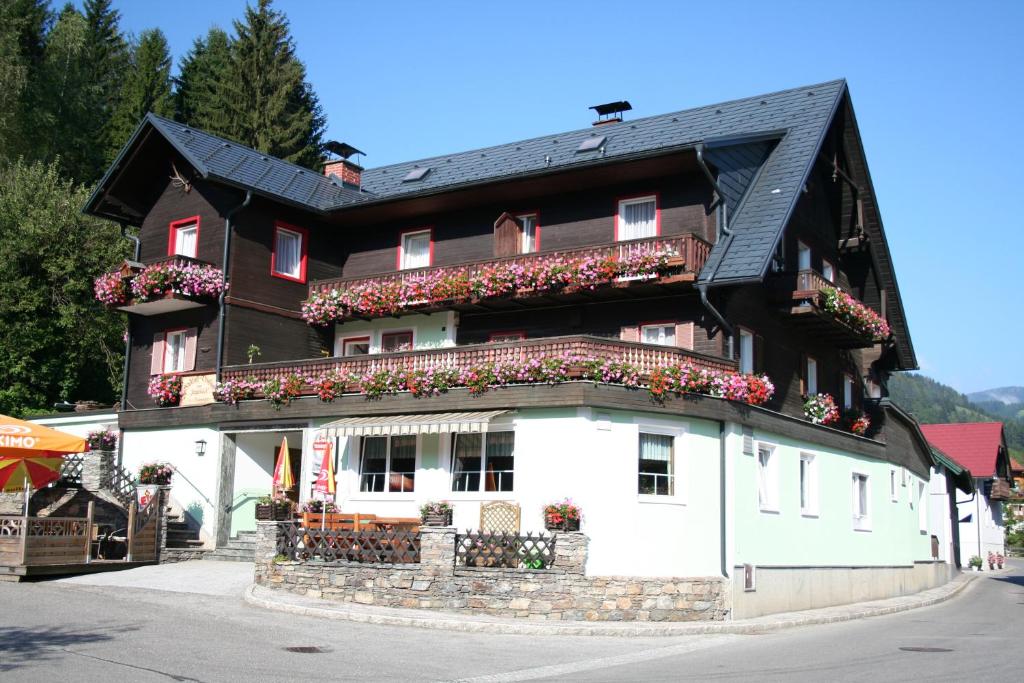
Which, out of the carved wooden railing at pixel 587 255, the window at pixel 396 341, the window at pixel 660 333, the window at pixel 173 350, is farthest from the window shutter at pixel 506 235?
the window at pixel 173 350

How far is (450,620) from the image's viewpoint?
1767cm

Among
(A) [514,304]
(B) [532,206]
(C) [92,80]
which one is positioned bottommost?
(A) [514,304]

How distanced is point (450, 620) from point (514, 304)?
410 inches

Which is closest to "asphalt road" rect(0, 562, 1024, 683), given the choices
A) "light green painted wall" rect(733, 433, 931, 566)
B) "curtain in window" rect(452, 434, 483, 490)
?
"light green painted wall" rect(733, 433, 931, 566)

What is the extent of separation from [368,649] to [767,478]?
1231cm

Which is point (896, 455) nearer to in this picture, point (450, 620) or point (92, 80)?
point (450, 620)

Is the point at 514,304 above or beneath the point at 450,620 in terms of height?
above

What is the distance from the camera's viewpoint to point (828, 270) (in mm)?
30359

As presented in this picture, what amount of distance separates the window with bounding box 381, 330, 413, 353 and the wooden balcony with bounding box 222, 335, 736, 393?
352cm

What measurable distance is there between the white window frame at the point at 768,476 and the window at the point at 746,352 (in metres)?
2.02

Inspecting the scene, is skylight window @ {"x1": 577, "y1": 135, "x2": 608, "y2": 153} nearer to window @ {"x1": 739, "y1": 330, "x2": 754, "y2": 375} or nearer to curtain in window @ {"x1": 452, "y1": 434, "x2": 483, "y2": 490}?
window @ {"x1": 739, "y1": 330, "x2": 754, "y2": 375}

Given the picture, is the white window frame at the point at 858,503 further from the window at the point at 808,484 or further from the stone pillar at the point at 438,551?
the stone pillar at the point at 438,551

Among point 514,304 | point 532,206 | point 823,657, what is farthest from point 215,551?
point 823,657

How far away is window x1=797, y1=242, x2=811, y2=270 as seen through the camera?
27894 millimetres
